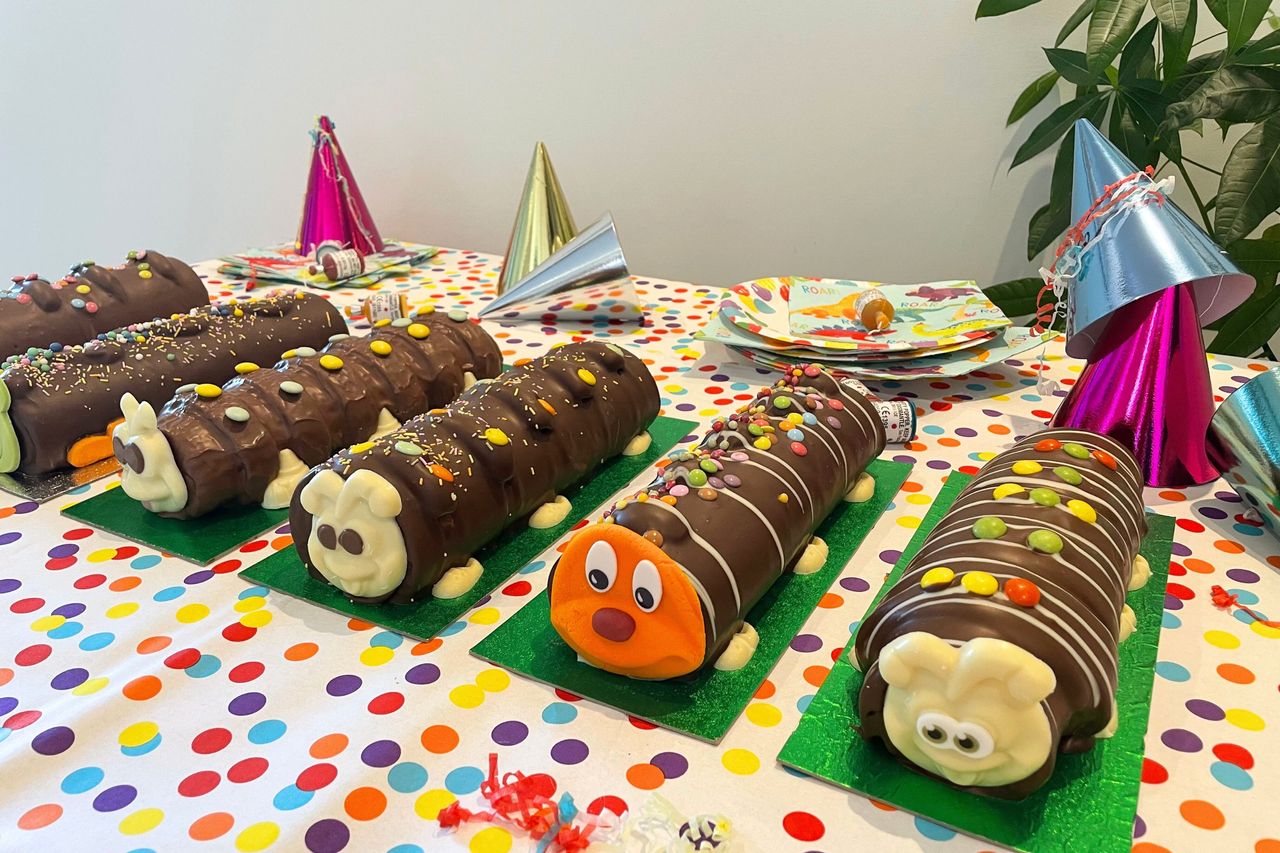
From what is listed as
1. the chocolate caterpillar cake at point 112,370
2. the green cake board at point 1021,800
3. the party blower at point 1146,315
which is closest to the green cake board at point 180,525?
the chocolate caterpillar cake at point 112,370

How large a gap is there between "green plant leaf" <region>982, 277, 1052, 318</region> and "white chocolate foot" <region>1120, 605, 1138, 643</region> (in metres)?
1.31

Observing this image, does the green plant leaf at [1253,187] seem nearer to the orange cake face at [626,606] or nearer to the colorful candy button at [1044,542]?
the colorful candy button at [1044,542]

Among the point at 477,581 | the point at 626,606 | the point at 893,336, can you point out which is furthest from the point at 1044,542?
the point at 893,336

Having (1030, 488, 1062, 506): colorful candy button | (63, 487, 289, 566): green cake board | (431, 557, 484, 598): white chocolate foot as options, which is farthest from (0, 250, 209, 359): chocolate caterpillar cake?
(1030, 488, 1062, 506): colorful candy button

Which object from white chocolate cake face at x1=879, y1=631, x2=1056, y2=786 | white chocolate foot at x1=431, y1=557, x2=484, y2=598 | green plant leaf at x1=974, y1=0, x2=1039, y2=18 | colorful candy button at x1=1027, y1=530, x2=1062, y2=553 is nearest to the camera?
white chocolate cake face at x1=879, y1=631, x2=1056, y2=786

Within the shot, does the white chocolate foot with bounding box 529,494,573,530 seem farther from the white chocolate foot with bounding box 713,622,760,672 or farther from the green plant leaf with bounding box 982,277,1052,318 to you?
the green plant leaf with bounding box 982,277,1052,318

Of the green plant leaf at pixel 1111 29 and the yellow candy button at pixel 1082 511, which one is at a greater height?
the green plant leaf at pixel 1111 29

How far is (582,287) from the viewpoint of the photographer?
6.31ft

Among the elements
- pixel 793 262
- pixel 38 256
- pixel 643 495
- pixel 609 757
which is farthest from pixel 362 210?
pixel 38 256

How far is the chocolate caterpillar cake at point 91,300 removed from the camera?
1606 millimetres

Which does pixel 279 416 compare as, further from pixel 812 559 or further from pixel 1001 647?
pixel 1001 647

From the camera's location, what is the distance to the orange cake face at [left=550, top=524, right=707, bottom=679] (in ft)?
2.93

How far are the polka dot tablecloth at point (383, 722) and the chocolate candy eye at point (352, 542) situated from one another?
0.26 ft

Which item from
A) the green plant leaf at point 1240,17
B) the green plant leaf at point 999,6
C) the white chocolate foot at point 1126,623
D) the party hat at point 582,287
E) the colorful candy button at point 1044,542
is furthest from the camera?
the green plant leaf at point 999,6
